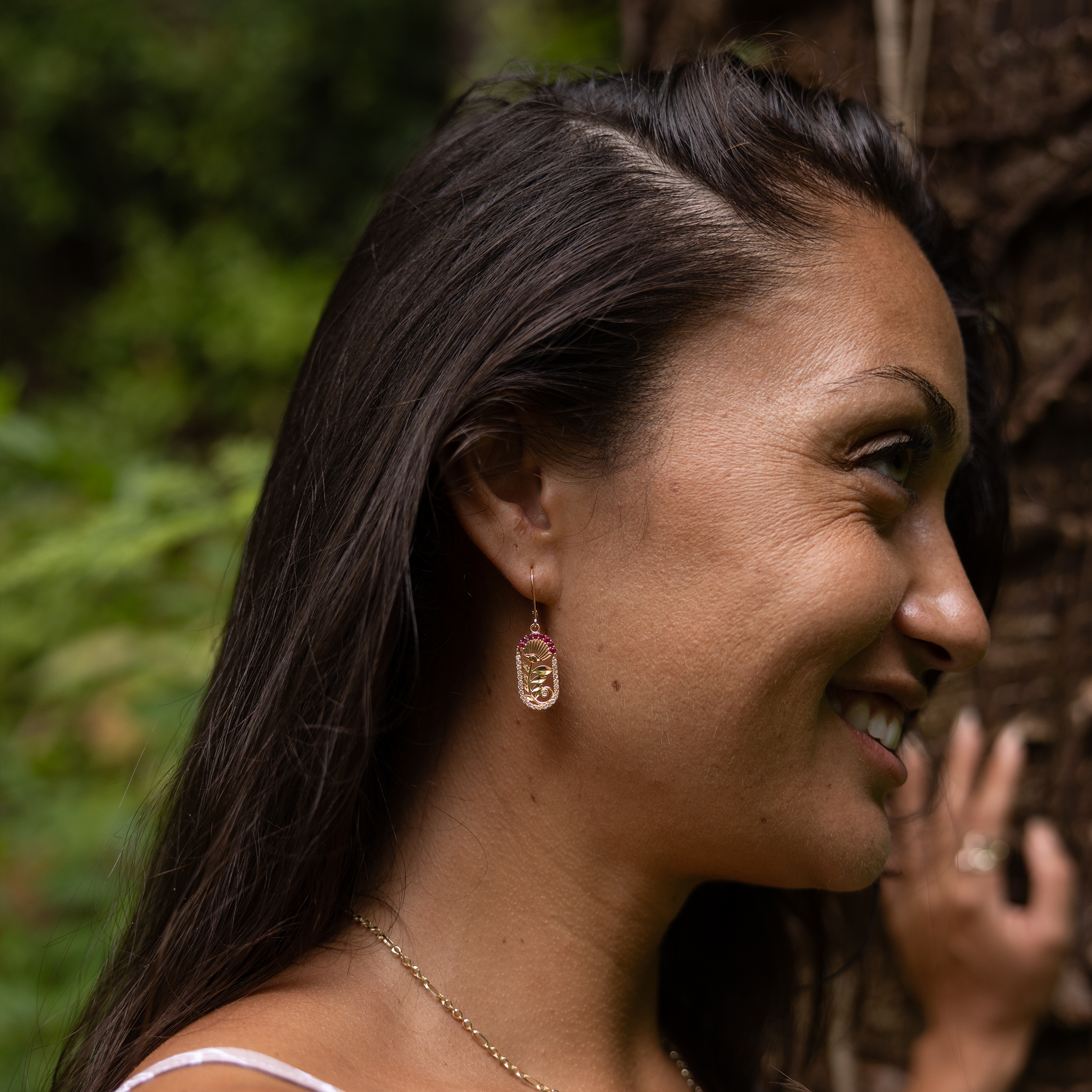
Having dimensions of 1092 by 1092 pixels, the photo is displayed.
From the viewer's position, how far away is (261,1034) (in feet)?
3.89

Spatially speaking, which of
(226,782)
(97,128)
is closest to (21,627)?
(226,782)

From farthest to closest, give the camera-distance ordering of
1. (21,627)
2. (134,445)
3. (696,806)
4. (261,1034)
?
(134,445) < (21,627) < (696,806) < (261,1034)

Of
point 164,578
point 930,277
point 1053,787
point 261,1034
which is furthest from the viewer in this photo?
point 164,578

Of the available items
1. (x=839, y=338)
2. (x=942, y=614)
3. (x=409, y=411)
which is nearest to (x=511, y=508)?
(x=409, y=411)

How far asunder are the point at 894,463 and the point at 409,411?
624 millimetres

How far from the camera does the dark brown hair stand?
1.34m

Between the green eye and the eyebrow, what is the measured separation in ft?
0.17

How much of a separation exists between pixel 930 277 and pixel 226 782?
3.79ft

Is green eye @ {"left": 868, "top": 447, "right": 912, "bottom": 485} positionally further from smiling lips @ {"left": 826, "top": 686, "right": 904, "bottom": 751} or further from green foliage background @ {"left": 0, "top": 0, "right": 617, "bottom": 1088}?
green foliage background @ {"left": 0, "top": 0, "right": 617, "bottom": 1088}

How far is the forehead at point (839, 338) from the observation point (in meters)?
1.34

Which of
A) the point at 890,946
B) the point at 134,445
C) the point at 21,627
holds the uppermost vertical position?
the point at 890,946

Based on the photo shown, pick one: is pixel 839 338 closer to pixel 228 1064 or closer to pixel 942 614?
pixel 942 614

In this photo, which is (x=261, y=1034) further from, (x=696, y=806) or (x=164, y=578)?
(x=164, y=578)

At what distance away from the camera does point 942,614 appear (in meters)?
1.39
